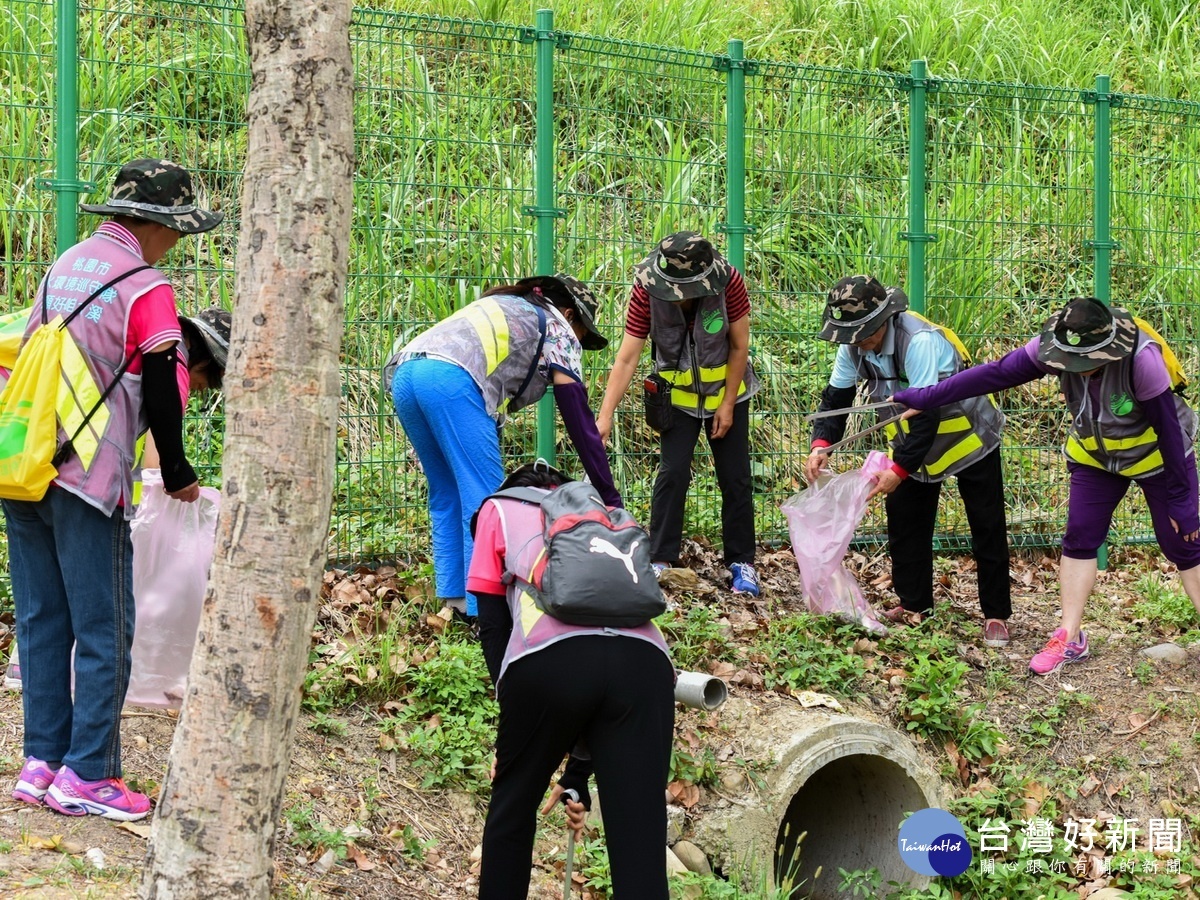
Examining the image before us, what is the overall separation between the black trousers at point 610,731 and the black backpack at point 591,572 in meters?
0.08

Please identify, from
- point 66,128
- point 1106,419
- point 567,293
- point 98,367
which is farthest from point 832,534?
point 66,128

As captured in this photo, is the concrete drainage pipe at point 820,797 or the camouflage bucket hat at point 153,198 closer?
the camouflage bucket hat at point 153,198

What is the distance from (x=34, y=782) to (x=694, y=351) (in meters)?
3.68

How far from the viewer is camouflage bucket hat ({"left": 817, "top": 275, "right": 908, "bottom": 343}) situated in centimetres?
626

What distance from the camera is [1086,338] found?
5844 millimetres

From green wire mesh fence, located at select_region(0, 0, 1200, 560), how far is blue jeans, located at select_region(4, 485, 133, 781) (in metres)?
2.06

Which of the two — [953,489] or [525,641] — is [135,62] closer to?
[525,641]

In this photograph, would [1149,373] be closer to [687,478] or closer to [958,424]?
[958,424]

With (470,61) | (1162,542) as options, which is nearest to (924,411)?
(1162,542)

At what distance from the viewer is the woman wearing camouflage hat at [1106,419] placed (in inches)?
231

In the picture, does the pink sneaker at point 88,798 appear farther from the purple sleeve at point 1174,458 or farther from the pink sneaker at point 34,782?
the purple sleeve at point 1174,458

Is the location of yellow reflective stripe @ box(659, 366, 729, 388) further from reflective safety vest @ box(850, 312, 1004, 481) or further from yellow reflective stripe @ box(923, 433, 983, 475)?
yellow reflective stripe @ box(923, 433, 983, 475)

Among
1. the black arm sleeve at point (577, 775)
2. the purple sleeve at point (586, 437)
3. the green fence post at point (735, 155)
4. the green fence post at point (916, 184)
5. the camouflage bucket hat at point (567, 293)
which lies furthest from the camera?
the green fence post at point (916, 184)

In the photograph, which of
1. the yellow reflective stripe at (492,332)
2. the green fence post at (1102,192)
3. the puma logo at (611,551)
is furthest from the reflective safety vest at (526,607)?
the green fence post at (1102,192)
